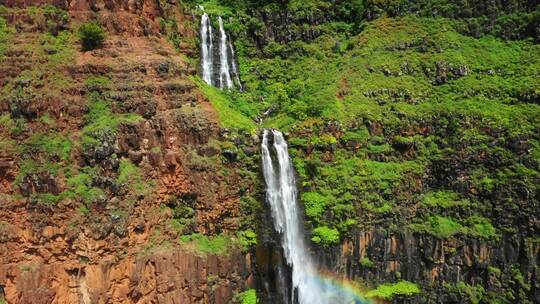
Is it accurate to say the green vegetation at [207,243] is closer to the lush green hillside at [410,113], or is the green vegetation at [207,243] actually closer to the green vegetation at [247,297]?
the green vegetation at [247,297]

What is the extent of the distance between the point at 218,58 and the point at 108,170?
15.8 metres

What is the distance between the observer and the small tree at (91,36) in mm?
28797

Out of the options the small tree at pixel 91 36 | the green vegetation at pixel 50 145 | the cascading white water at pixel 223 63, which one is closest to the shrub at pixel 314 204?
the cascading white water at pixel 223 63

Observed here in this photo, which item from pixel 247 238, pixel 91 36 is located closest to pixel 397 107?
pixel 247 238

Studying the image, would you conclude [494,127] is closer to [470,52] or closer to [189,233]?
[470,52]

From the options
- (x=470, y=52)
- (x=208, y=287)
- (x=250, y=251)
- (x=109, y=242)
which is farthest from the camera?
(x=470, y=52)

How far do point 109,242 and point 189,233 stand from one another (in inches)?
178

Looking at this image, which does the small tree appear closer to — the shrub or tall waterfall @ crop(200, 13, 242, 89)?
tall waterfall @ crop(200, 13, 242, 89)

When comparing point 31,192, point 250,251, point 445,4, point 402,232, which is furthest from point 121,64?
point 445,4

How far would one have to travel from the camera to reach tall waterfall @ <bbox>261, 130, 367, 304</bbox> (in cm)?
2888

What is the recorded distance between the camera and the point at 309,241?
29.4 metres

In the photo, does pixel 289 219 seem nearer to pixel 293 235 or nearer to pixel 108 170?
pixel 293 235

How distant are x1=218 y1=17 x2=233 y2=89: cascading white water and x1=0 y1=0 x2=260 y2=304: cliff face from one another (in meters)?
6.50

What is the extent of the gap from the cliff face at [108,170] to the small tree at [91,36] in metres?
0.54
